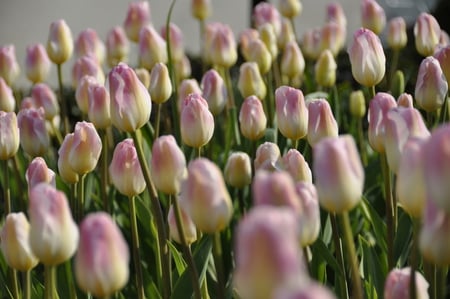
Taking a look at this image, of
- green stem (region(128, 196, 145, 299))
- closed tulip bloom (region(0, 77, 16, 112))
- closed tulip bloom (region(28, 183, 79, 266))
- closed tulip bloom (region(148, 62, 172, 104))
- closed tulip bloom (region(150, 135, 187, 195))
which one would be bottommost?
green stem (region(128, 196, 145, 299))

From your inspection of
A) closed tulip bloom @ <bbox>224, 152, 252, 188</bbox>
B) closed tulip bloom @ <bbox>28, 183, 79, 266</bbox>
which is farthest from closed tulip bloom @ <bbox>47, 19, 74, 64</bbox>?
closed tulip bloom @ <bbox>28, 183, 79, 266</bbox>

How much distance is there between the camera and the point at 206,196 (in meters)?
0.82

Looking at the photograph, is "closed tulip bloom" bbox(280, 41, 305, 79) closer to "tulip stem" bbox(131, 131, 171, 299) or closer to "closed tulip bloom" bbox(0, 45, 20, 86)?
"closed tulip bloom" bbox(0, 45, 20, 86)

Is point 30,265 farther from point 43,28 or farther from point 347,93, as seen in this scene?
point 43,28

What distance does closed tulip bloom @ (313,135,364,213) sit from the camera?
0.75m

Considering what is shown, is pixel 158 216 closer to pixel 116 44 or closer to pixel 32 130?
pixel 32 130

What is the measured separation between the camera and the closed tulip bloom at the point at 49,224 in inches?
32.1

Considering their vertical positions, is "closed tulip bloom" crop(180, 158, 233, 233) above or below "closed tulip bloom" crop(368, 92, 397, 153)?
above

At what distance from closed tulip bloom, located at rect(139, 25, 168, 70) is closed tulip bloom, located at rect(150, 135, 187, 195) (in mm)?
1039

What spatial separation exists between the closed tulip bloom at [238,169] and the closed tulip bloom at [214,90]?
0.41 m

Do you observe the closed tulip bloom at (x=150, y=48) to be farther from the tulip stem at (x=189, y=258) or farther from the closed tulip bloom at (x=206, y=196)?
the closed tulip bloom at (x=206, y=196)

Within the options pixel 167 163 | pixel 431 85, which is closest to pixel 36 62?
pixel 431 85

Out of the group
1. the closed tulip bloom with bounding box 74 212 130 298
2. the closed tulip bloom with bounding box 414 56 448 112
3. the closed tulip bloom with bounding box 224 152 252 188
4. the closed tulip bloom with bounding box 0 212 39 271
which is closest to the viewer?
the closed tulip bloom with bounding box 74 212 130 298

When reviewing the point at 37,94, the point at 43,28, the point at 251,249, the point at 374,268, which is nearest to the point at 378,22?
the point at 37,94
